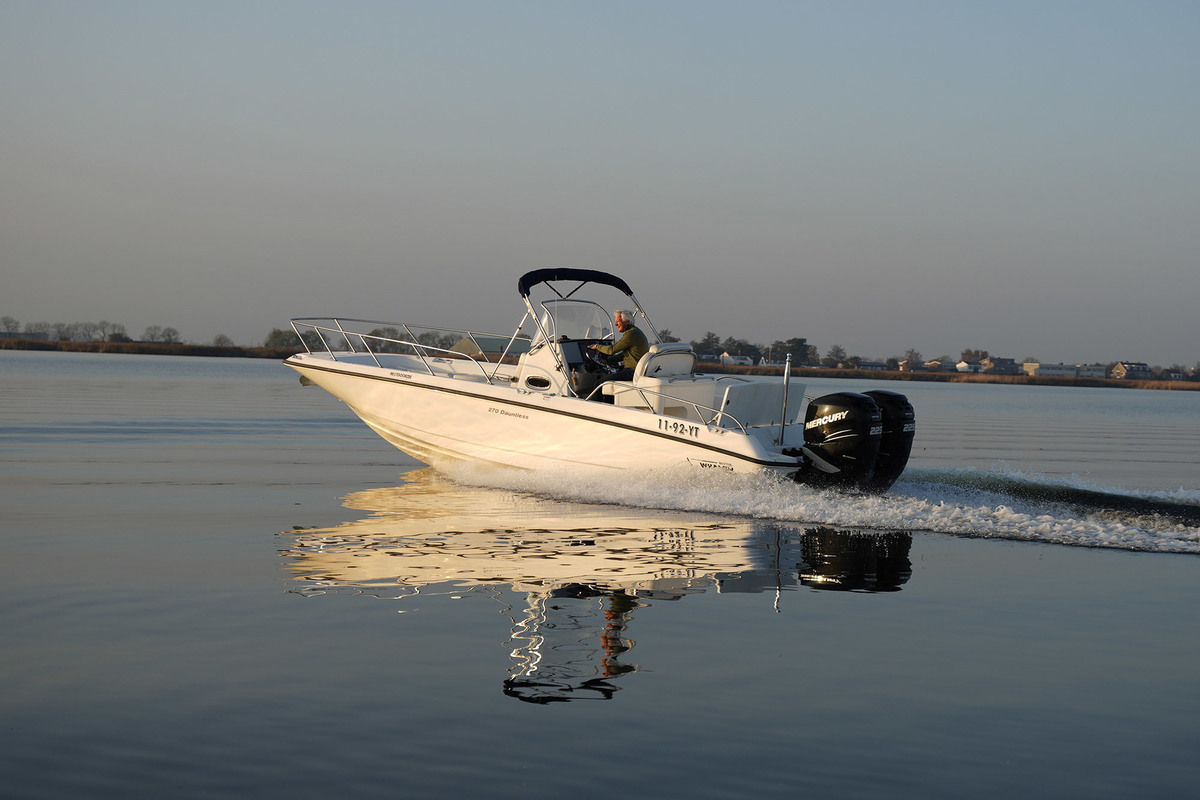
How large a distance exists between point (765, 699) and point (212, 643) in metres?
2.78

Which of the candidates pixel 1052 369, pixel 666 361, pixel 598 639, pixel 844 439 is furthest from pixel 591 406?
pixel 1052 369

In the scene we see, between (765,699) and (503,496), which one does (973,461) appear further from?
(765,699)

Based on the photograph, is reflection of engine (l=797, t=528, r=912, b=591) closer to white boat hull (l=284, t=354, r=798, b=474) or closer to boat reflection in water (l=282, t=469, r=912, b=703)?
boat reflection in water (l=282, t=469, r=912, b=703)

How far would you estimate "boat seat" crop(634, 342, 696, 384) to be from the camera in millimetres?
10461

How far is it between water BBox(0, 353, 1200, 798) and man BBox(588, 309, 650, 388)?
1506mm

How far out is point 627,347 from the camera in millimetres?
11195

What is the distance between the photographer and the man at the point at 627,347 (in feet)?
36.7

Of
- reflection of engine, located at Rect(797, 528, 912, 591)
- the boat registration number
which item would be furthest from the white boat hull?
reflection of engine, located at Rect(797, 528, 912, 591)

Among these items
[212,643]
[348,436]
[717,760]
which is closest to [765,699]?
[717,760]

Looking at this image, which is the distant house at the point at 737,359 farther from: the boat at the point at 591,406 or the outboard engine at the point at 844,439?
the outboard engine at the point at 844,439

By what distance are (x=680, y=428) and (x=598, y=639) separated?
4777mm

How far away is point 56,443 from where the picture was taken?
45.6 feet

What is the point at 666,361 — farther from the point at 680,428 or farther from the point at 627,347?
the point at 680,428

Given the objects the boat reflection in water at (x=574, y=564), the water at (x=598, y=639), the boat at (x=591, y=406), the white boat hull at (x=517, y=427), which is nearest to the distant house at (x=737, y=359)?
the boat at (x=591, y=406)
